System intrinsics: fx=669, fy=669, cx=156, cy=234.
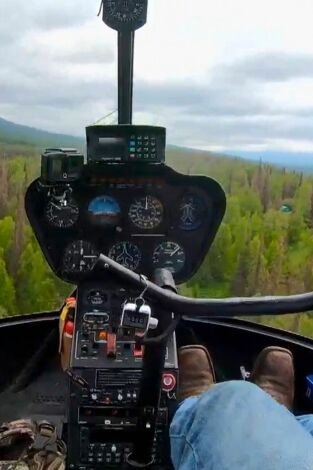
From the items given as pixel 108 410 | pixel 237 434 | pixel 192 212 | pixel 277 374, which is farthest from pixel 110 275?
pixel 237 434

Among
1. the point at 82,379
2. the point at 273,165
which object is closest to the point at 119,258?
the point at 82,379

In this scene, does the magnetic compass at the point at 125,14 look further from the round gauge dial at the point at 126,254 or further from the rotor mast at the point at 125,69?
the round gauge dial at the point at 126,254

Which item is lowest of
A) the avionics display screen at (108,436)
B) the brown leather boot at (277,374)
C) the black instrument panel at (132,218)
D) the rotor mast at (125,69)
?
the avionics display screen at (108,436)

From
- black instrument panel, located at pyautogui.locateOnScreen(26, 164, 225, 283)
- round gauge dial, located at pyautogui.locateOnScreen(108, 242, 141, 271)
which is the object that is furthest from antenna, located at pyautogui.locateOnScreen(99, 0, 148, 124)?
round gauge dial, located at pyautogui.locateOnScreen(108, 242, 141, 271)

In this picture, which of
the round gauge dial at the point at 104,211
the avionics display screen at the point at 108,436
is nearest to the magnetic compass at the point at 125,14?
the round gauge dial at the point at 104,211

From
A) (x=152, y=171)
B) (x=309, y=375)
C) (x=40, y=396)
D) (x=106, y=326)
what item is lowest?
(x=40, y=396)

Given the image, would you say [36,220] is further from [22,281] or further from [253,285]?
[253,285]

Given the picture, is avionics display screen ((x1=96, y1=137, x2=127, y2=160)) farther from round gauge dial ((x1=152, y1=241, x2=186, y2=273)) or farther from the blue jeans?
the blue jeans
